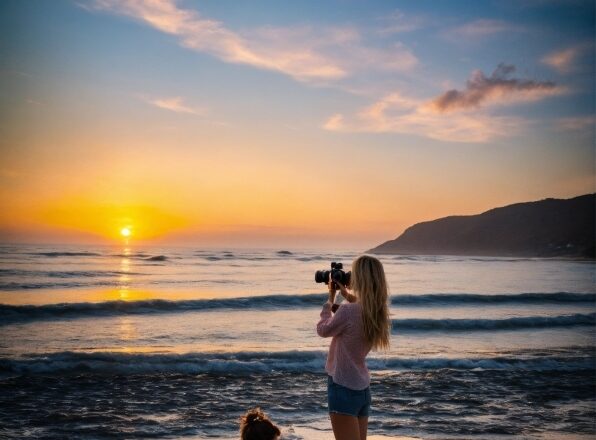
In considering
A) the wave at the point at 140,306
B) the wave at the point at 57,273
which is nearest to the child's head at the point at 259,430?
the wave at the point at 140,306

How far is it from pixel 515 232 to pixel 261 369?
127429 mm

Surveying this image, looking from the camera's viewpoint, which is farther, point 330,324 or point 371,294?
point 330,324

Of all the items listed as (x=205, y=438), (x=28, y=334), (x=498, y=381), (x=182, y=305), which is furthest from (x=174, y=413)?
(x=182, y=305)

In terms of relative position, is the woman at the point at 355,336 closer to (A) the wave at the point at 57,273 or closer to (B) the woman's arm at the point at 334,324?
(B) the woman's arm at the point at 334,324

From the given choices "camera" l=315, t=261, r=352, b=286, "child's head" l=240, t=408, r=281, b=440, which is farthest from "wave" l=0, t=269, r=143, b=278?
"child's head" l=240, t=408, r=281, b=440

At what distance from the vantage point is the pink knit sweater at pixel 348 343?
3.88 metres

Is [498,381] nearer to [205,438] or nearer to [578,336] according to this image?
[205,438]

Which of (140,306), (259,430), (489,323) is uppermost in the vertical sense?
(259,430)

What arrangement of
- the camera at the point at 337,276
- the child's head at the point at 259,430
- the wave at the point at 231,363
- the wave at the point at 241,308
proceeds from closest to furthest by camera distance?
the child's head at the point at 259,430 → the camera at the point at 337,276 → the wave at the point at 231,363 → the wave at the point at 241,308

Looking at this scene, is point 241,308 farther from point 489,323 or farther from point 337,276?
point 337,276

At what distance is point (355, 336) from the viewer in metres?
3.90

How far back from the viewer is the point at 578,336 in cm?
1584

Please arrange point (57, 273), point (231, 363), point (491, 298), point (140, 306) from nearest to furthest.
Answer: point (231, 363)
point (140, 306)
point (491, 298)
point (57, 273)

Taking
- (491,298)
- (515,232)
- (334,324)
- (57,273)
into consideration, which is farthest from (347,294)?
(515,232)
